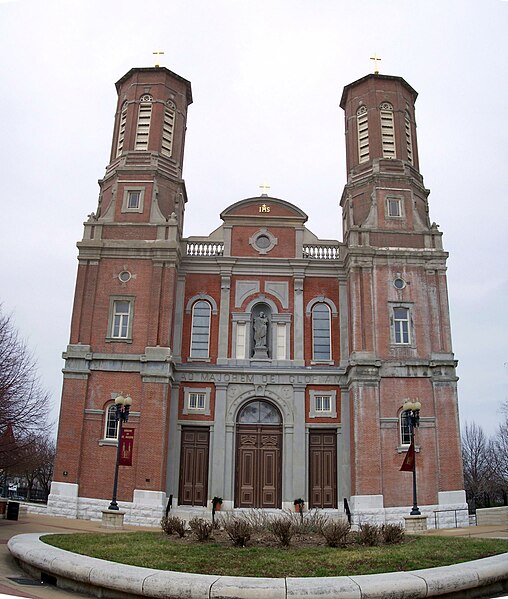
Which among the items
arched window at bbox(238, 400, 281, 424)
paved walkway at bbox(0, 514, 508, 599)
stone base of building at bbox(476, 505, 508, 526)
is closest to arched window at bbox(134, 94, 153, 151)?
arched window at bbox(238, 400, 281, 424)

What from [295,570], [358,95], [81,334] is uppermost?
[358,95]

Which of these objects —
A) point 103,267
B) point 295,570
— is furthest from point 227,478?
point 295,570

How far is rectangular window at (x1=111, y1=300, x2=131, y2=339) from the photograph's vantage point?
2677 cm

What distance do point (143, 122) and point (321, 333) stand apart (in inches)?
Answer: 531

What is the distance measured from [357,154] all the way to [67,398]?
1787 cm

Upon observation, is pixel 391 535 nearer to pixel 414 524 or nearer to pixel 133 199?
pixel 414 524

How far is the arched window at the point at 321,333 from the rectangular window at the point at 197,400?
5.25 meters

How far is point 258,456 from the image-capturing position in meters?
26.9

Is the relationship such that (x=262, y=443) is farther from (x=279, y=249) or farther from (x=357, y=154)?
(x=357, y=154)

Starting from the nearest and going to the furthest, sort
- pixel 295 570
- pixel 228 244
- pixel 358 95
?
pixel 295 570, pixel 228 244, pixel 358 95

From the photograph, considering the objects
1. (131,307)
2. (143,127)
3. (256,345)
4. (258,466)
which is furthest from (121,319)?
(143,127)

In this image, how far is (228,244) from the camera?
2955 cm

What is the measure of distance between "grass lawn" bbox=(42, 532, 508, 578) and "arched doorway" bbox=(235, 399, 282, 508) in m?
13.0

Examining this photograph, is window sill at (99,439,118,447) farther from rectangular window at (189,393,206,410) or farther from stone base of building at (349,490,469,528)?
stone base of building at (349,490,469,528)
